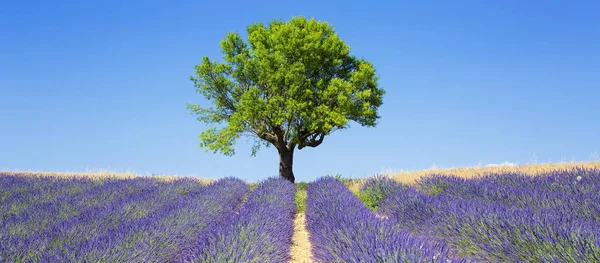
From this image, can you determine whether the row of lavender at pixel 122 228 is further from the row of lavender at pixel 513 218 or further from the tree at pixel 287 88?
the tree at pixel 287 88

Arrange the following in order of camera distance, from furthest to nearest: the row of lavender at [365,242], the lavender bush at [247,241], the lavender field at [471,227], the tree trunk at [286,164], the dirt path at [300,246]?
the tree trunk at [286,164] → the dirt path at [300,246] → the lavender bush at [247,241] → the lavender field at [471,227] → the row of lavender at [365,242]

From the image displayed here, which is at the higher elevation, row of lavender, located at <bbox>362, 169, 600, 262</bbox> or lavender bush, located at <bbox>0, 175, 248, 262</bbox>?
row of lavender, located at <bbox>362, 169, 600, 262</bbox>

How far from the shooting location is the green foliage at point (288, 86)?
16.2 metres

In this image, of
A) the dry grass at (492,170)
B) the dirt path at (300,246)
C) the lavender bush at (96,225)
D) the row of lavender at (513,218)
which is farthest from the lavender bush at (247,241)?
the dry grass at (492,170)

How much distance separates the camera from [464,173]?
664 inches

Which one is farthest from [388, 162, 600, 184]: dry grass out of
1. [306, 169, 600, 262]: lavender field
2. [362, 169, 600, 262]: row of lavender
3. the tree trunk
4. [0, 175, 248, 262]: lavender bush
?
[0, 175, 248, 262]: lavender bush

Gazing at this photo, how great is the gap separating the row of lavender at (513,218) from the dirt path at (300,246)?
1419mm

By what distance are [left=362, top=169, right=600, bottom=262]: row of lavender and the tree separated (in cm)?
586

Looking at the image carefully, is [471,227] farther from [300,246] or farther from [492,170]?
[492,170]

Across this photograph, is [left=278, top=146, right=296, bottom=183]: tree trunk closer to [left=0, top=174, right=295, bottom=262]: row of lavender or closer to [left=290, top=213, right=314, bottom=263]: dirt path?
[left=0, top=174, right=295, bottom=262]: row of lavender

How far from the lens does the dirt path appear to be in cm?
646

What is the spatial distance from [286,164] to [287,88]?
314 centimetres

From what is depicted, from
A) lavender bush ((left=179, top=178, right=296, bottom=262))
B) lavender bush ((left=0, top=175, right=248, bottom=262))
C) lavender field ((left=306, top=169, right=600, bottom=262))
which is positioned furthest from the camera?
lavender bush ((left=179, top=178, right=296, bottom=262))

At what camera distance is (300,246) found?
7371 millimetres
